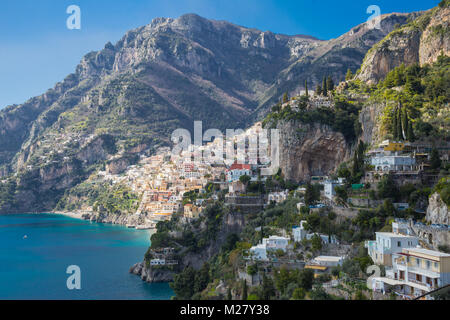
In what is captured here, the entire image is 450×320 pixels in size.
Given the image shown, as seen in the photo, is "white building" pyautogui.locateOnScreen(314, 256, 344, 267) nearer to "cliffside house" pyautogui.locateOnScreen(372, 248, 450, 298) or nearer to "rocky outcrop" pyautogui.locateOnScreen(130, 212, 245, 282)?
"cliffside house" pyautogui.locateOnScreen(372, 248, 450, 298)

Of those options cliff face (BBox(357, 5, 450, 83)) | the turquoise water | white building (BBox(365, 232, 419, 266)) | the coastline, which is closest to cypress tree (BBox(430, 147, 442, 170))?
white building (BBox(365, 232, 419, 266))

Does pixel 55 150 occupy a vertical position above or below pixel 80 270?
above

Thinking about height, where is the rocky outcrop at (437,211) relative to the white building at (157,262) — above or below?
above

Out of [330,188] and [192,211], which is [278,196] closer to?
[330,188]

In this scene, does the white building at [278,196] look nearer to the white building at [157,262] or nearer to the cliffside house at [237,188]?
the cliffside house at [237,188]

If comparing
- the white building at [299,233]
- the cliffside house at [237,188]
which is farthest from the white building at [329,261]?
the cliffside house at [237,188]

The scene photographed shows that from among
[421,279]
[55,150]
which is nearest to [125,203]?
[55,150]
